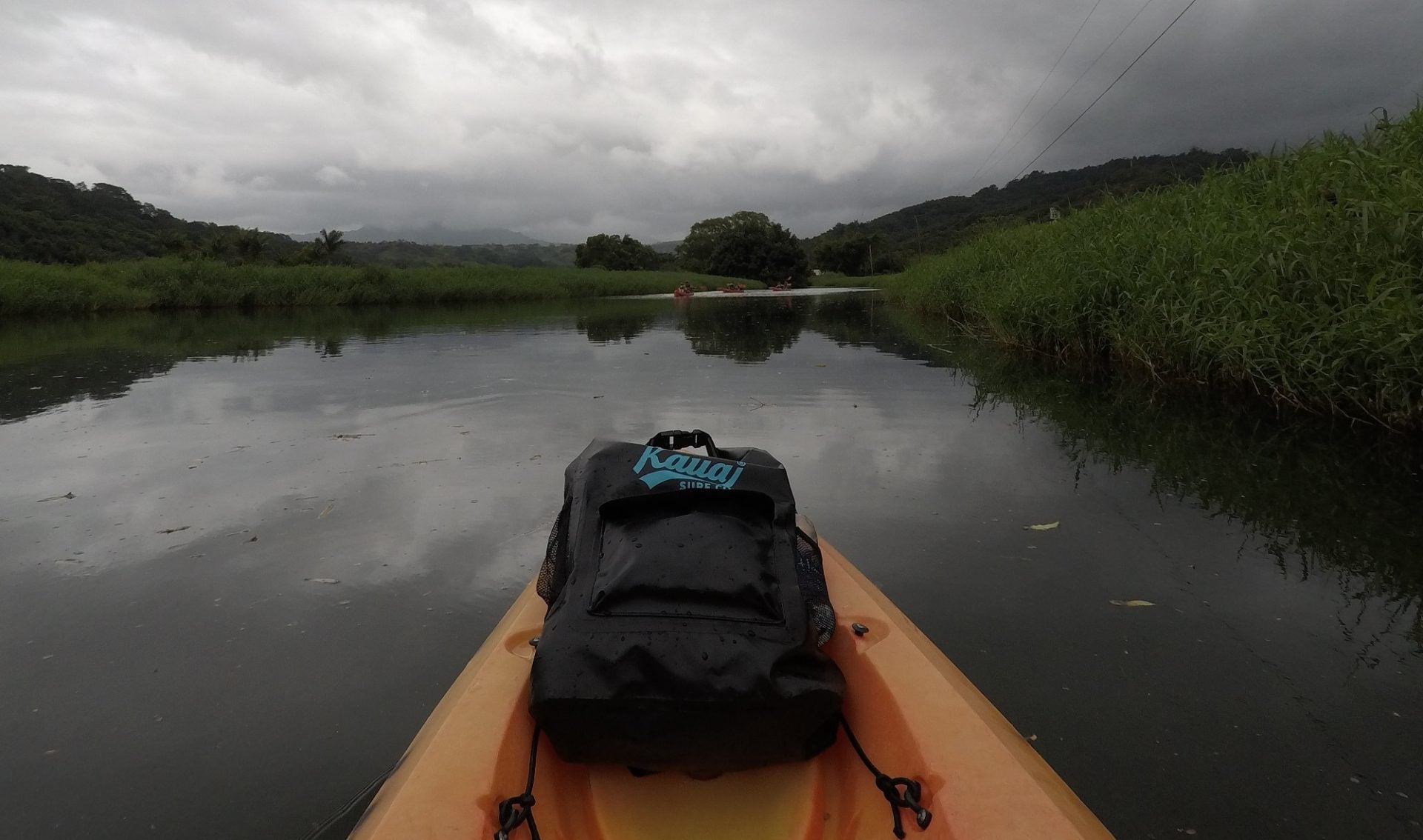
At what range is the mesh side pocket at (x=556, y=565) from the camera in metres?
1.79

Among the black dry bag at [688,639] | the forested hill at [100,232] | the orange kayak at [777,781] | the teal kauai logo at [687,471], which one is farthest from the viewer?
the forested hill at [100,232]

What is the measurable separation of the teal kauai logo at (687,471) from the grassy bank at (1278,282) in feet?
13.1

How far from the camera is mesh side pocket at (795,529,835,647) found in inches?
64.1

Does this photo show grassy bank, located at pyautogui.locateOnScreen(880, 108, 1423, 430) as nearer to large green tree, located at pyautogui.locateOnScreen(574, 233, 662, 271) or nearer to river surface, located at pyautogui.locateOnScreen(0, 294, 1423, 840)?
river surface, located at pyautogui.locateOnScreen(0, 294, 1423, 840)

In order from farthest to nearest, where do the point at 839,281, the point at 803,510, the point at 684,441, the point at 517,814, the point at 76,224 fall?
the point at 839,281 < the point at 76,224 < the point at 803,510 < the point at 684,441 < the point at 517,814

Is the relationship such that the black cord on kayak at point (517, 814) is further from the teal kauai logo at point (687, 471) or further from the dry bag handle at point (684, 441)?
the dry bag handle at point (684, 441)

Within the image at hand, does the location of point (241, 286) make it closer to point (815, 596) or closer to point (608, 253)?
point (815, 596)

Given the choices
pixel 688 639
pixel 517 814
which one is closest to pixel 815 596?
pixel 688 639

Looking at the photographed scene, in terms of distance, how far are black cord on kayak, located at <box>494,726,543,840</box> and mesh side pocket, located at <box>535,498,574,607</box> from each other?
1.70ft

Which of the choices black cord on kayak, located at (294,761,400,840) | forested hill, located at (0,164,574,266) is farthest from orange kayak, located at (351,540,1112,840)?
forested hill, located at (0,164,574,266)

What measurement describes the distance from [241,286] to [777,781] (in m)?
27.1

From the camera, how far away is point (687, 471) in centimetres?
183

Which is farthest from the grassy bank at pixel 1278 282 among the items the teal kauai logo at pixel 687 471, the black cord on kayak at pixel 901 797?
the black cord on kayak at pixel 901 797

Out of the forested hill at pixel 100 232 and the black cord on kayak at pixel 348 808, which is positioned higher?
the forested hill at pixel 100 232
